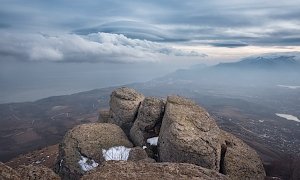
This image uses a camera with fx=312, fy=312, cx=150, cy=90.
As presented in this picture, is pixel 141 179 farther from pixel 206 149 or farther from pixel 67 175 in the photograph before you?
pixel 67 175

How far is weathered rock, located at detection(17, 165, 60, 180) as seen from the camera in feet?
81.6

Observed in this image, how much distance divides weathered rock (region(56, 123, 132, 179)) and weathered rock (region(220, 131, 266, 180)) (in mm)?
15610

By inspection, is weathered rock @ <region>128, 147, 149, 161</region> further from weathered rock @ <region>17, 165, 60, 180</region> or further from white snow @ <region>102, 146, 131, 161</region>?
weathered rock @ <region>17, 165, 60, 180</region>

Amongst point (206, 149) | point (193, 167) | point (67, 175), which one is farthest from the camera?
point (67, 175)

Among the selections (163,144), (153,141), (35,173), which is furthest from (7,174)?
(153,141)

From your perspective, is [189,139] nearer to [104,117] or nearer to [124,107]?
[124,107]

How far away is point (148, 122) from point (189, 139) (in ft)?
36.6

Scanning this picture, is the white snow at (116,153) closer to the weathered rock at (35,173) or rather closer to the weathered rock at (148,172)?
the weathered rock at (35,173)

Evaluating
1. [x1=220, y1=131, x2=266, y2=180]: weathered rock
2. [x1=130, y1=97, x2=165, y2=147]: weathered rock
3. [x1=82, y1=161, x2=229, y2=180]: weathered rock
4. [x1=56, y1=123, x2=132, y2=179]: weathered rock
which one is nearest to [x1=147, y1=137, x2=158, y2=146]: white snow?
[x1=130, y1=97, x2=165, y2=147]: weathered rock

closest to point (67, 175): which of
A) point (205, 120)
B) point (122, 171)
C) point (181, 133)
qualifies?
point (181, 133)

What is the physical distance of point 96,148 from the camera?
48906mm

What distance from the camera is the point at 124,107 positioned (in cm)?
5984

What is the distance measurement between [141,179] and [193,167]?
14.9 ft

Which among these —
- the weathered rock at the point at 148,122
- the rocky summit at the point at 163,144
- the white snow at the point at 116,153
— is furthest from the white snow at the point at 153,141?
the white snow at the point at 116,153
